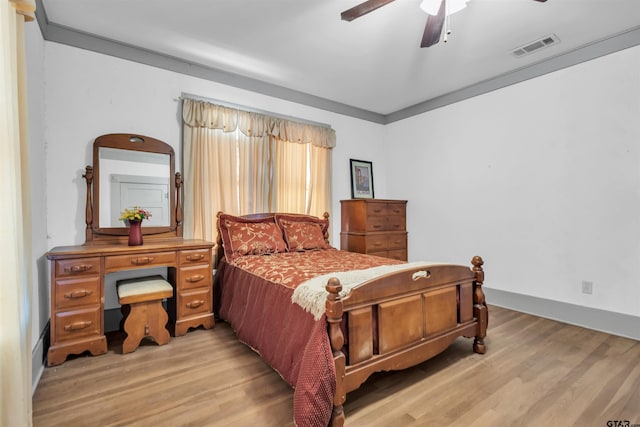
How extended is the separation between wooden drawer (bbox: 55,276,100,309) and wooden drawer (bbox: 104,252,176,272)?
0.14 metres

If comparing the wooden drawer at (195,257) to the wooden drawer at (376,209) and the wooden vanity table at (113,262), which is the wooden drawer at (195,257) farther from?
the wooden drawer at (376,209)

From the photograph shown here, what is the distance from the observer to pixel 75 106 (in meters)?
2.71

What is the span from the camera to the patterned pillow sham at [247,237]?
3.11 meters

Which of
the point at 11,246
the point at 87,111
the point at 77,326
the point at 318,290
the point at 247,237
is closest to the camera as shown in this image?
the point at 11,246

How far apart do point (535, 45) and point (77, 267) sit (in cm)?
446

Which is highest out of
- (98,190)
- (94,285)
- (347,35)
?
(347,35)

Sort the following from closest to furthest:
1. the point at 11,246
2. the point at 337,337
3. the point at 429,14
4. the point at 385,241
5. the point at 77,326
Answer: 1. the point at 11,246
2. the point at 337,337
3. the point at 429,14
4. the point at 77,326
5. the point at 385,241

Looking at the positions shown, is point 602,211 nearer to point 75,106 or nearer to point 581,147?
point 581,147

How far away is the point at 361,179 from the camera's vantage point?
4.75 m

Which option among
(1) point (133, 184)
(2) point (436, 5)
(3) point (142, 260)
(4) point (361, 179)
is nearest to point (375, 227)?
(4) point (361, 179)

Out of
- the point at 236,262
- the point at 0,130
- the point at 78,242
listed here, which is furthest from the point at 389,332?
the point at 78,242

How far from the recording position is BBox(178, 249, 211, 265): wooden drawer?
2.73 m

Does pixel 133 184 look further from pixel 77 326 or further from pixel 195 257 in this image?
pixel 77 326

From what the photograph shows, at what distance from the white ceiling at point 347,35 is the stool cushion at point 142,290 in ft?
7.22
